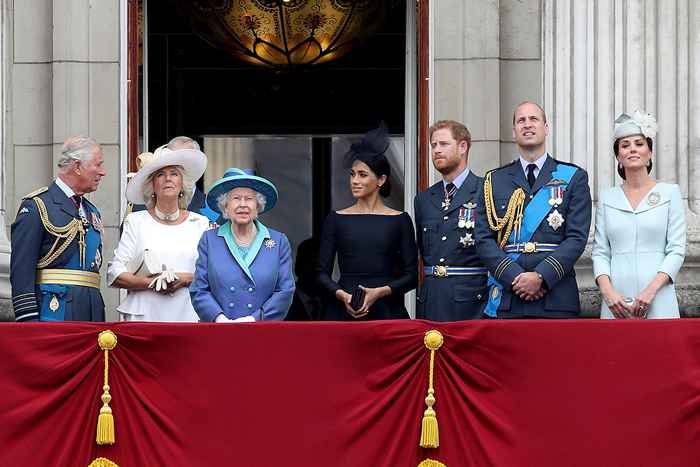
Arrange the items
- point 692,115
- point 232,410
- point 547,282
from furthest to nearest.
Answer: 1. point 692,115
2. point 547,282
3. point 232,410

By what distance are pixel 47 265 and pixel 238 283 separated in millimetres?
1103

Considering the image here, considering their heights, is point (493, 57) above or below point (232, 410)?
above

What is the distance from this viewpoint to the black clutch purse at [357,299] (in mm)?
9844

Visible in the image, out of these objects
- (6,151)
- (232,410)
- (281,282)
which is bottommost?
(232,410)

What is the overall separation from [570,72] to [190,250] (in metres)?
3.51

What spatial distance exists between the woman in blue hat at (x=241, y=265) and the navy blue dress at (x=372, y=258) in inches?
26.4

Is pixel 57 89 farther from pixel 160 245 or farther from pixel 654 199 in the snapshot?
pixel 654 199

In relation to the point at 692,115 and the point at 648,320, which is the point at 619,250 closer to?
the point at 648,320

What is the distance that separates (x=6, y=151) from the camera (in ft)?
38.7

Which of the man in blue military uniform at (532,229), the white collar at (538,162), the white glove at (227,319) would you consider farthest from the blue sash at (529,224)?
the white glove at (227,319)

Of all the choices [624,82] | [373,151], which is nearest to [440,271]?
[373,151]

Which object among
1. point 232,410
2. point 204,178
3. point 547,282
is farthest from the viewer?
point 204,178

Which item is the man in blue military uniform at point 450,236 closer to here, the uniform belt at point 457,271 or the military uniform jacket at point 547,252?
the uniform belt at point 457,271

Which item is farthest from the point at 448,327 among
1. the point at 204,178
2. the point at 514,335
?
the point at 204,178
